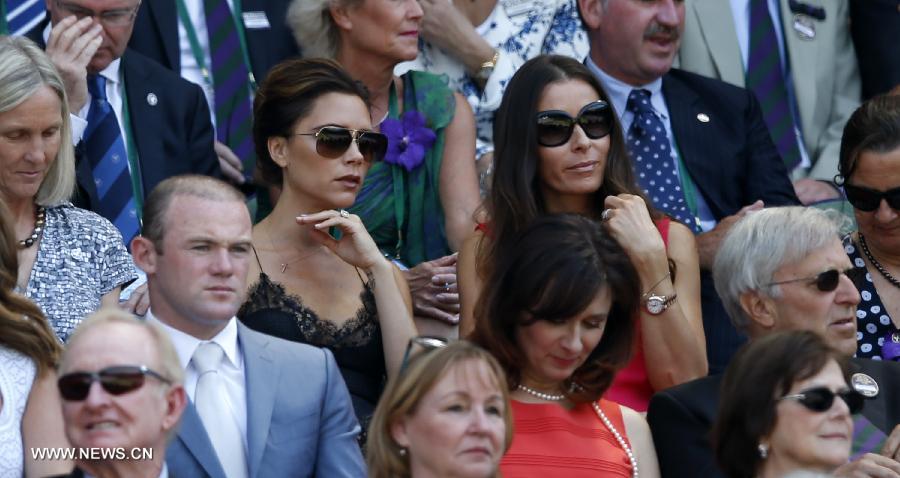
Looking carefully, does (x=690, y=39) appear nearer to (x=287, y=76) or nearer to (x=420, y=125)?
(x=420, y=125)

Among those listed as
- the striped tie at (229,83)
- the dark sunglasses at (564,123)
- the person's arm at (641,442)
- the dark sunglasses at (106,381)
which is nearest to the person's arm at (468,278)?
the dark sunglasses at (564,123)

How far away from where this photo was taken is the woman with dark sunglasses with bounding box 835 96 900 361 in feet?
22.0

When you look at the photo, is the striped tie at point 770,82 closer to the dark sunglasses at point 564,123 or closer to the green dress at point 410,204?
the green dress at point 410,204

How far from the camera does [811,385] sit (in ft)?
16.7

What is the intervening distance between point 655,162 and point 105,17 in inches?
92.9

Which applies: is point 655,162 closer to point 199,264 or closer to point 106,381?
point 199,264

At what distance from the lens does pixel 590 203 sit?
6.51m

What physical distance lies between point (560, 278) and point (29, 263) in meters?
1.84

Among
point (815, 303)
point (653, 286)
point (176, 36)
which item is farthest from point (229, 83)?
point (815, 303)

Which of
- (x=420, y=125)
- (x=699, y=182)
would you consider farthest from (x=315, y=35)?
(x=699, y=182)

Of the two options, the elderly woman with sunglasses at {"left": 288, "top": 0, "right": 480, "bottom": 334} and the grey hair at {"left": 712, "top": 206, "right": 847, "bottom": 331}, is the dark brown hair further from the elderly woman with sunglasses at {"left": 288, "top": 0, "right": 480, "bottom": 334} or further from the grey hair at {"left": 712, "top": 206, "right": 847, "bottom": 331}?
the grey hair at {"left": 712, "top": 206, "right": 847, "bottom": 331}

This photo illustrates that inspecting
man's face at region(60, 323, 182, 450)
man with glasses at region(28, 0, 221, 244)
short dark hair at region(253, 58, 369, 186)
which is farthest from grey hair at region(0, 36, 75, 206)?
man's face at region(60, 323, 182, 450)

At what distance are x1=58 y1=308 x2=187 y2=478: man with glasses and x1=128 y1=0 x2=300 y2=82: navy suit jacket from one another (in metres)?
3.02

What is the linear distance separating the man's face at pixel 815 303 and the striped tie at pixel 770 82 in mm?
2600
